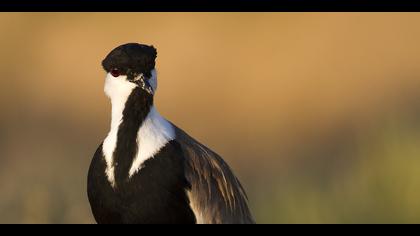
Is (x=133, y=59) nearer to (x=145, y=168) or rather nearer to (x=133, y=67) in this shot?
(x=133, y=67)

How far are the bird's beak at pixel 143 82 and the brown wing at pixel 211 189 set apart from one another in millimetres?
394

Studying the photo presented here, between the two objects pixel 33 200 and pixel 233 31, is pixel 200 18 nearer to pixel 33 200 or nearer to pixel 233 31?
pixel 233 31

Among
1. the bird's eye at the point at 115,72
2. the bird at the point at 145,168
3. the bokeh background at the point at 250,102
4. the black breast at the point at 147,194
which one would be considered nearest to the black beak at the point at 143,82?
the bird at the point at 145,168

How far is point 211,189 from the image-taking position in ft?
25.5

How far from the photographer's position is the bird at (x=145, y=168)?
734 centimetres

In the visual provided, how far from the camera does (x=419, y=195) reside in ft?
29.2

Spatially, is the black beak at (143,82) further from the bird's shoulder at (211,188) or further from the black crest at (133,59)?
the bird's shoulder at (211,188)

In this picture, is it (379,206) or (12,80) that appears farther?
(12,80)

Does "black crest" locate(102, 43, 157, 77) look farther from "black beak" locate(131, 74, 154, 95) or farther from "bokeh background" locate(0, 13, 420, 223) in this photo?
"bokeh background" locate(0, 13, 420, 223)
